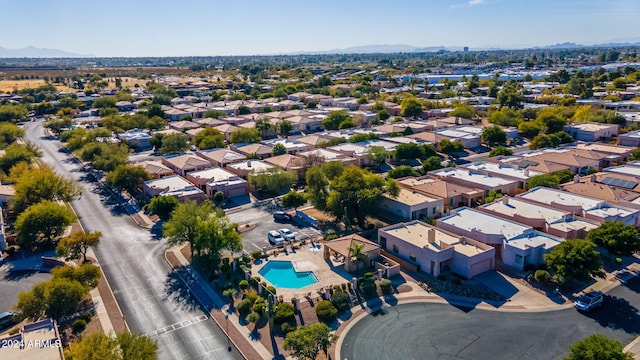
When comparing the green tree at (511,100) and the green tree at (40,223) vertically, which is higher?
the green tree at (511,100)

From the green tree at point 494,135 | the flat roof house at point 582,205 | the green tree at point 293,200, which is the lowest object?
the green tree at point 293,200

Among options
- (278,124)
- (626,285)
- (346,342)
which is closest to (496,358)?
(346,342)

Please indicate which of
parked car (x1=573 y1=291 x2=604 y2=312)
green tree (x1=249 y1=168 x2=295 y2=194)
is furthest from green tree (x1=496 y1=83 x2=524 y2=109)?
parked car (x1=573 y1=291 x2=604 y2=312)

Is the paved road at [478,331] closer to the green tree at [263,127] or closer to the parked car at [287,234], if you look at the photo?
the parked car at [287,234]

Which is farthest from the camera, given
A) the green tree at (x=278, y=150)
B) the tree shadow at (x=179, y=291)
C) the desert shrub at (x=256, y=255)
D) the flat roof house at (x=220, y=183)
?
the green tree at (x=278, y=150)

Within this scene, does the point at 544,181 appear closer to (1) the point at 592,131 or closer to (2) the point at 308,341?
(1) the point at 592,131

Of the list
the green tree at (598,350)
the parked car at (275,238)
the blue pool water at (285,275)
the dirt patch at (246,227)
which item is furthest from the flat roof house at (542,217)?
the dirt patch at (246,227)
